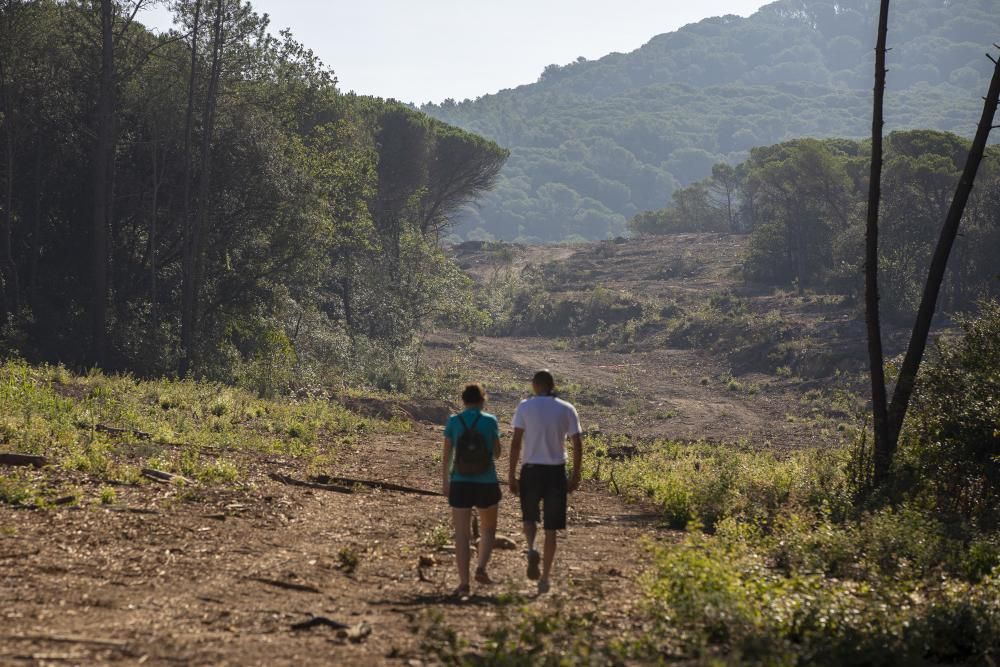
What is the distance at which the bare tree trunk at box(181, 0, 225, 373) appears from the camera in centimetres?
3023

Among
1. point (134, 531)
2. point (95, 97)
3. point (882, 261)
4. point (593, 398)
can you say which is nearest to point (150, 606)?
point (134, 531)

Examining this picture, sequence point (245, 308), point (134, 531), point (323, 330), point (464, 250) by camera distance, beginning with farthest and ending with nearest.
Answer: point (464, 250) → point (323, 330) → point (245, 308) → point (134, 531)

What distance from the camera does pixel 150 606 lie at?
24.2 feet

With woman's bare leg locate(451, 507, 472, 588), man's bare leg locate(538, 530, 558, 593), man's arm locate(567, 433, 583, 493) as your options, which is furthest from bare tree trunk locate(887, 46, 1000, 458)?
woman's bare leg locate(451, 507, 472, 588)

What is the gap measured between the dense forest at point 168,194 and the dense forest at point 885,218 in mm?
22919

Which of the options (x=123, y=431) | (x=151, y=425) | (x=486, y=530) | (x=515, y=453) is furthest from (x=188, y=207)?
(x=486, y=530)

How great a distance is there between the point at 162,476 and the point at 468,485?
6282 mm

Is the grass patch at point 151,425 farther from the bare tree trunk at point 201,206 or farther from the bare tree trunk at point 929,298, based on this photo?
the bare tree trunk at point 929,298

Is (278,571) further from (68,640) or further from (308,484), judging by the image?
(308,484)

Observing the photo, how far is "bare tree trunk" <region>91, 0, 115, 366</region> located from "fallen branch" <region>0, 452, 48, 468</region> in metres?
16.8

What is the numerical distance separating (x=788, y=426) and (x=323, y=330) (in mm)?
17125

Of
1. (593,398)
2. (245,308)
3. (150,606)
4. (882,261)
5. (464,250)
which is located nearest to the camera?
(150,606)

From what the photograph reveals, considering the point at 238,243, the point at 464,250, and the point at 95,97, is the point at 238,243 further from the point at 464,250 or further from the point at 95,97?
the point at 464,250

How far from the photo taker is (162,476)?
12906 millimetres
